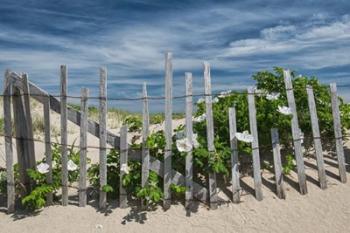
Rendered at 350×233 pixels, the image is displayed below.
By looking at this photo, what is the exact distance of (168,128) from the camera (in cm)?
568

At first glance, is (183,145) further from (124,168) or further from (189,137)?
(124,168)

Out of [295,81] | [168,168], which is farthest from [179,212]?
[295,81]

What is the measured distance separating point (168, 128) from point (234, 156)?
940 millimetres

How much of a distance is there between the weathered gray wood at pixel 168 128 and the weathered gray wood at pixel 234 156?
785 millimetres

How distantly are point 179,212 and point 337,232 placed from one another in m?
1.91

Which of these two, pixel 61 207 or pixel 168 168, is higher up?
pixel 168 168

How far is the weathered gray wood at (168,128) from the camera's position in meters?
5.62

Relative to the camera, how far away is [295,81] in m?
6.71

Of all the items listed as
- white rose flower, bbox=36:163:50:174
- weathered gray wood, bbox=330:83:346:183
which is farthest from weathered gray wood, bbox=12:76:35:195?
weathered gray wood, bbox=330:83:346:183

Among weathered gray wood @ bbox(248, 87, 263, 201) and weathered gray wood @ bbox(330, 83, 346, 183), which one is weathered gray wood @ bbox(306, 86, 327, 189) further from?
weathered gray wood @ bbox(248, 87, 263, 201)

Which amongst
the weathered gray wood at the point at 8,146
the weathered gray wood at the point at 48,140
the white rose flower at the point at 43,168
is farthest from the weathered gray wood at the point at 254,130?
the weathered gray wood at the point at 8,146

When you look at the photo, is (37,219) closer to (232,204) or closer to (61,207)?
(61,207)

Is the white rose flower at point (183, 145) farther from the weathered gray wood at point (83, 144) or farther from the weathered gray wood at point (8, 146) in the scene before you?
the weathered gray wood at point (8, 146)

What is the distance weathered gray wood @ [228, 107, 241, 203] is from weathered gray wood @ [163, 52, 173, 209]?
785mm
